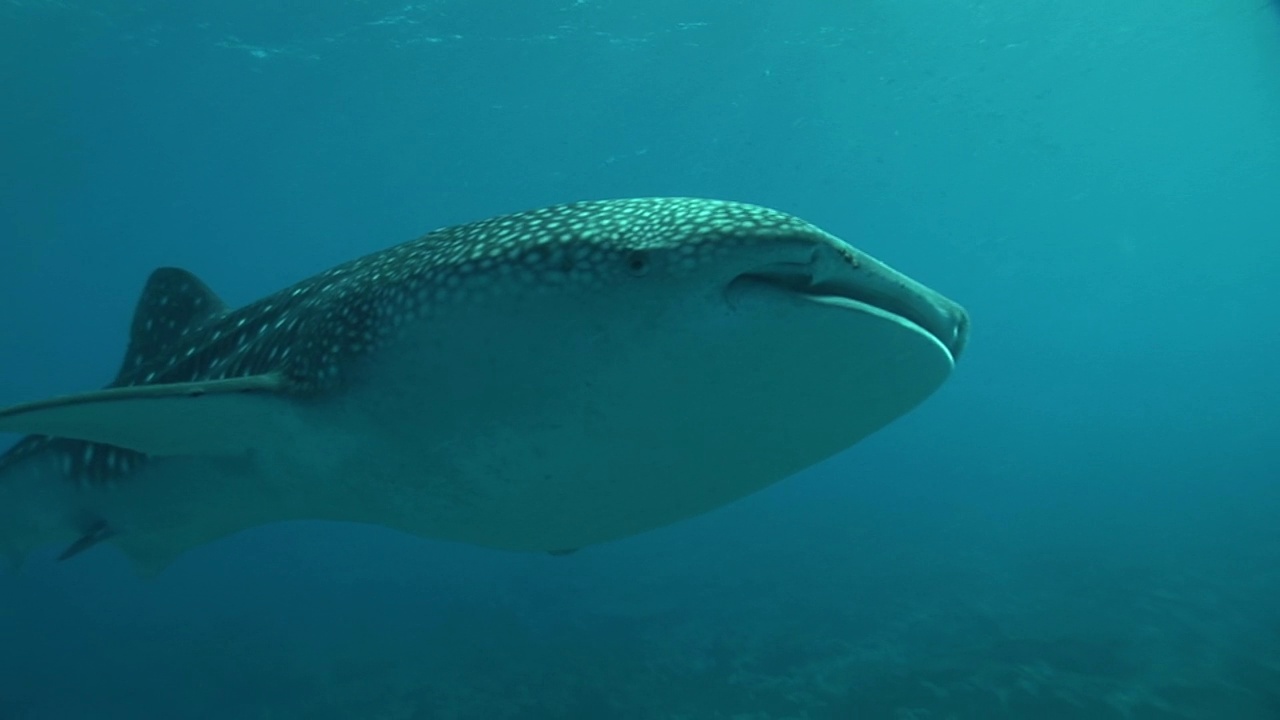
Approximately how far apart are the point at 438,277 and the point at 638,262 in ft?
2.97

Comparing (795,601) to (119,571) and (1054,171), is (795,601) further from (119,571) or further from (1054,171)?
(1054,171)

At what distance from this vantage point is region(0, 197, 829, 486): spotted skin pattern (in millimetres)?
2645

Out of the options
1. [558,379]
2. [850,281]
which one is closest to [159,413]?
[558,379]

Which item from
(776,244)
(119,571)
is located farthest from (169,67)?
(776,244)

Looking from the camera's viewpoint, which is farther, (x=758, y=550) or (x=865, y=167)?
(x=865, y=167)

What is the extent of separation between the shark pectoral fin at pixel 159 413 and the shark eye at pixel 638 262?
1.84 m

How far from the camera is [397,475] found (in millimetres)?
3660

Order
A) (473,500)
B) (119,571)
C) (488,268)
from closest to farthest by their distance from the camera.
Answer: (488,268)
(473,500)
(119,571)

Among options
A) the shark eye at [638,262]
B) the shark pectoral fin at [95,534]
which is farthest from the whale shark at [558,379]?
the shark pectoral fin at [95,534]

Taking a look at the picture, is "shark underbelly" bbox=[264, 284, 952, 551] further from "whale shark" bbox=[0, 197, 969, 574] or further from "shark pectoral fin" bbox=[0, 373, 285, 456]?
"shark pectoral fin" bbox=[0, 373, 285, 456]

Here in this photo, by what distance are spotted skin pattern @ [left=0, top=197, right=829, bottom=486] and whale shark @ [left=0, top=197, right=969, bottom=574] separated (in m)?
0.01

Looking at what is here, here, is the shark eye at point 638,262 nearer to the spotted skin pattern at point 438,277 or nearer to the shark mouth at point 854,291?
the spotted skin pattern at point 438,277

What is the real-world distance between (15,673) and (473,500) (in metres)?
17.9

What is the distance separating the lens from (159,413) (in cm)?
341
